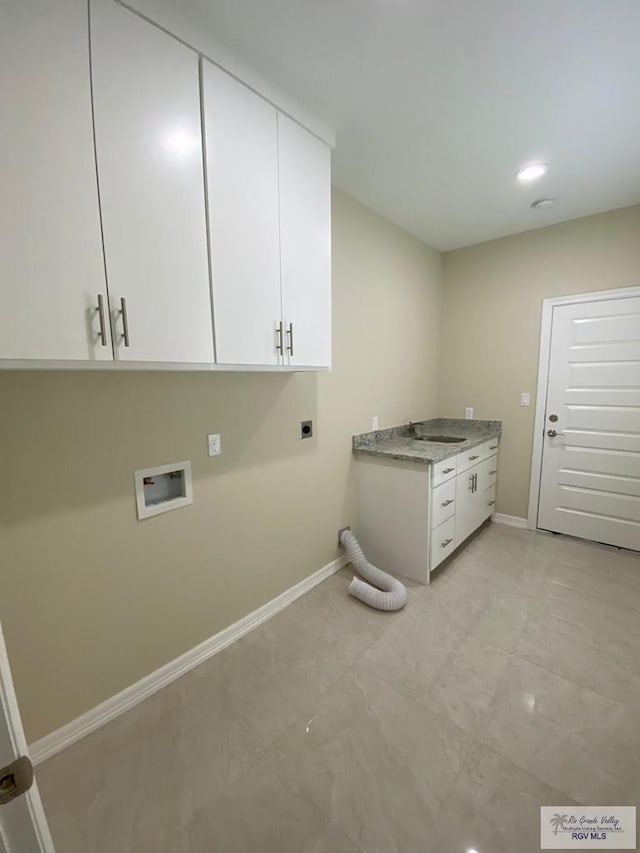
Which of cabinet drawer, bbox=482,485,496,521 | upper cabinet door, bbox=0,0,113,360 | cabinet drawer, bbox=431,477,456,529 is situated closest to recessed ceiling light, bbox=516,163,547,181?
cabinet drawer, bbox=431,477,456,529

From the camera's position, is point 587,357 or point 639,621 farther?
point 587,357

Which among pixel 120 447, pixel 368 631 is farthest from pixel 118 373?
pixel 368 631

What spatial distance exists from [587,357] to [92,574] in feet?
11.8

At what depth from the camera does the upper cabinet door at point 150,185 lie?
3.57 ft

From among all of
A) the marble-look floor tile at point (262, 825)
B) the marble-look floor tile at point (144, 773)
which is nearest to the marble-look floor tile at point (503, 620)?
the marble-look floor tile at point (262, 825)

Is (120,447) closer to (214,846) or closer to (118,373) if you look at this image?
(118,373)

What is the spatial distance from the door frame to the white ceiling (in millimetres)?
704

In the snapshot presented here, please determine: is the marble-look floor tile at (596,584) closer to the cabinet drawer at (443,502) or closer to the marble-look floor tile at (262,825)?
the cabinet drawer at (443,502)

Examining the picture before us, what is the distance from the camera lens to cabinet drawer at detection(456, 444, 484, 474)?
106 inches

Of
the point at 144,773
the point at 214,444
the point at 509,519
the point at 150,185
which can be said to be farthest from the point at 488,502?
the point at 150,185

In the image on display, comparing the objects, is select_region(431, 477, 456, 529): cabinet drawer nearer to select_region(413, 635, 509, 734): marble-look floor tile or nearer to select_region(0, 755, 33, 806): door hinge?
select_region(413, 635, 509, 734): marble-look floor tile

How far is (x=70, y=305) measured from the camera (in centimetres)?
105

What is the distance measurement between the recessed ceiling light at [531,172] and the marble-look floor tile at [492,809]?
2986 mm

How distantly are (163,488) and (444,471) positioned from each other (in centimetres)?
178
